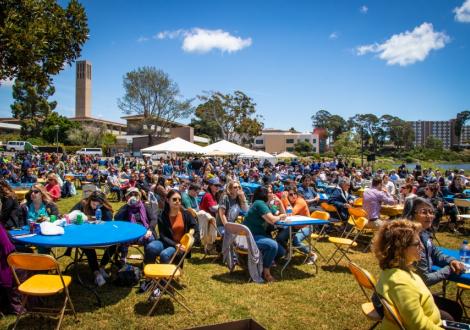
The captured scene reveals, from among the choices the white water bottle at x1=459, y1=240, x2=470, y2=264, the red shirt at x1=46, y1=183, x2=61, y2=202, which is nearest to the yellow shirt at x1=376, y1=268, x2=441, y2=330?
the white water bottle at x1=459, y1=240, x2=470, y2=264

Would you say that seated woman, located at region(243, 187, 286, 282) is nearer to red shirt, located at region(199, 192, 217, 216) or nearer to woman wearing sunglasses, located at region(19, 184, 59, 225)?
red shirt, located at region(199, 192, 217, 216)

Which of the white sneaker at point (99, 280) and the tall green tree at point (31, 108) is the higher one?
the tall green tree at point (31, 108)

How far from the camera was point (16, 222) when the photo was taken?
5.13 m

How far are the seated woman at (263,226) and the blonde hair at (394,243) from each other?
108 inches

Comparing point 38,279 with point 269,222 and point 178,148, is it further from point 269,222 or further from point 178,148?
point 178,148

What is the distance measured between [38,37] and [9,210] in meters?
3.82

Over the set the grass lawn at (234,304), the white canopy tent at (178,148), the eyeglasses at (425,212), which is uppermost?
the white canopy tent at (178,148)

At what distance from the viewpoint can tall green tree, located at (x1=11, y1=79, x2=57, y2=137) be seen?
59.8 meters

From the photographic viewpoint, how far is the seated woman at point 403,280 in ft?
6.91

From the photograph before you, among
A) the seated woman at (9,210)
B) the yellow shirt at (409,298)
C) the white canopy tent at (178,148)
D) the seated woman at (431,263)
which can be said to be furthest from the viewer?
the white canopy tent at (178,148)

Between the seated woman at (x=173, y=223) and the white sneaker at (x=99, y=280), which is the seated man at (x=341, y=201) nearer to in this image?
the seated woman at (x=173, y=223)

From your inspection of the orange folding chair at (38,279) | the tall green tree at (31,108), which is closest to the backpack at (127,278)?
the orange folding chair at (38,279)

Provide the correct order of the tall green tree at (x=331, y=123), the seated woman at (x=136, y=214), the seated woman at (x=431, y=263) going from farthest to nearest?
the tall green tree at (x=331, y=123), the seated woman at (x=136, y=214), the seated woman at (x=431, y=263)

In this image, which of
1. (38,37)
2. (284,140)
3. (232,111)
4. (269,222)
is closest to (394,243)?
(269,222)
